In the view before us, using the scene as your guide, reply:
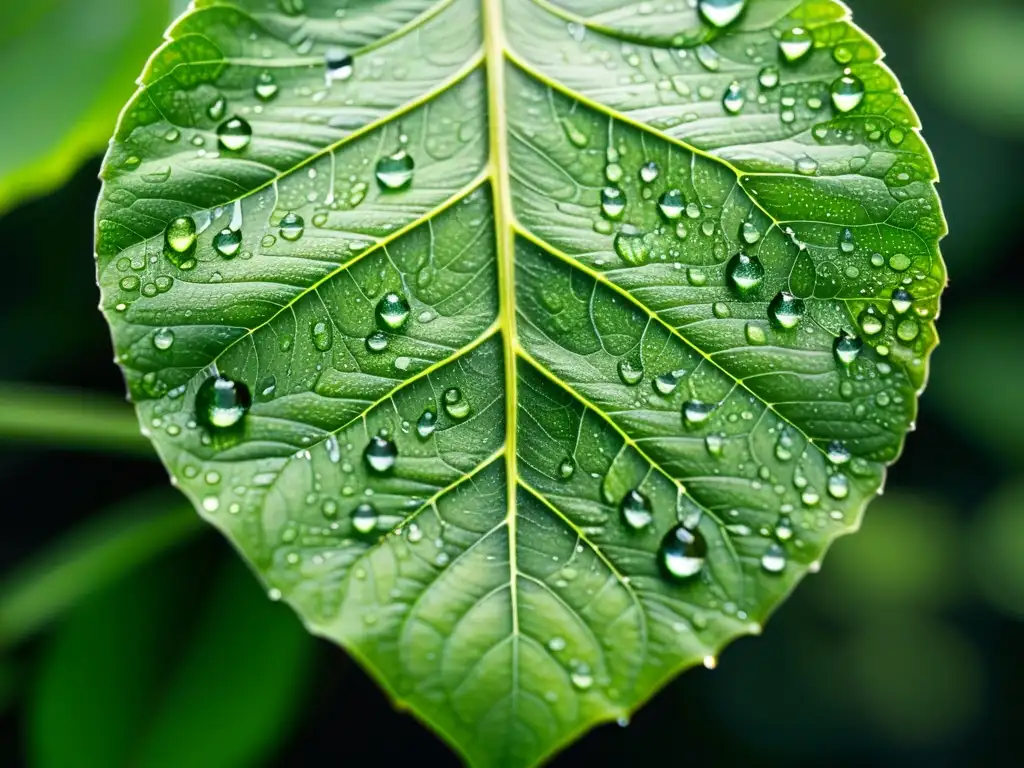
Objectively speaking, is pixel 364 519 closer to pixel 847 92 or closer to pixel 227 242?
pixel 227 242

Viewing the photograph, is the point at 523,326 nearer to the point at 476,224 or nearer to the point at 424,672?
the point at 476,224

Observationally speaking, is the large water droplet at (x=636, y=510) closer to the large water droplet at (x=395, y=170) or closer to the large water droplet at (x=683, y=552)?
the large water droplet at (x=683, y=552)

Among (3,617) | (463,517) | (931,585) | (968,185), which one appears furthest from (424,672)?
(968,185)

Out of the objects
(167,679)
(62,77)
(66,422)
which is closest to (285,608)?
(167,679)

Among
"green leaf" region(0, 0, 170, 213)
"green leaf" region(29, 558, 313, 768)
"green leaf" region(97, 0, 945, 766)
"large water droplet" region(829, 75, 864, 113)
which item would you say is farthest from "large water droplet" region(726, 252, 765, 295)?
"green leaf" region(29, 558, 313, 768)

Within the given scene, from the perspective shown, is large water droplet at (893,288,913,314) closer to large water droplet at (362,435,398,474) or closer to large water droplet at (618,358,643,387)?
large water droplet at (618,358,643,387)

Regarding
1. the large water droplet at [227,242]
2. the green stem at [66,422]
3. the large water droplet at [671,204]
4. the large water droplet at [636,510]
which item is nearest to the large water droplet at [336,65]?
the large water droplet at [227,242]
